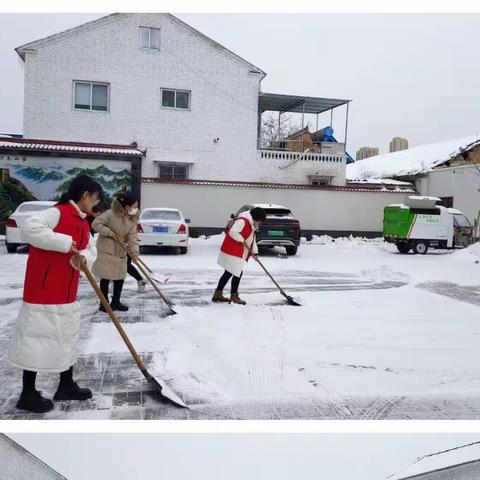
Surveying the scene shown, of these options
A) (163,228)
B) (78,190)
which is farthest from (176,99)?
(78,190)

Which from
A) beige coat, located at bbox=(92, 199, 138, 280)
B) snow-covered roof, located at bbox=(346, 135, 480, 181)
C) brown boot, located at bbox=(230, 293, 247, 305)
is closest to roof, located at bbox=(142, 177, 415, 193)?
snow-covered roof, located at bbox=(346, 135, 480, 181)

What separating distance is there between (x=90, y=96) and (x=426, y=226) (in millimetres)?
6727

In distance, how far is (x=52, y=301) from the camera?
239 cm

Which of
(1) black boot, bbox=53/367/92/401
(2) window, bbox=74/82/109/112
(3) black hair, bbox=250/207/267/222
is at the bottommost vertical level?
(1) black boot, bbox=53/367/92/401

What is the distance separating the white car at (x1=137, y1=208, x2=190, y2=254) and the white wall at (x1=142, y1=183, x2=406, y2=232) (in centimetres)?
12

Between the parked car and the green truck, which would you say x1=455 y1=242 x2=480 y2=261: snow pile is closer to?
the green truck

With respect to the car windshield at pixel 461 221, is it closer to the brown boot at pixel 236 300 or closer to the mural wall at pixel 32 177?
the brown boot at pixel 236 300

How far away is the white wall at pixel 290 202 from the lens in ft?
20.9

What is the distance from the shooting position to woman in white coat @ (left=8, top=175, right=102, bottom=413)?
7.77 ft

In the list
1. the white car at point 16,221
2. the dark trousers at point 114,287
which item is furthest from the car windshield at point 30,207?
the dark trousers at point 114,287

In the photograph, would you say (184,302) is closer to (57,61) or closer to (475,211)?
(57,61)

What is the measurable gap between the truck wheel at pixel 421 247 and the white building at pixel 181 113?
44.1 inches

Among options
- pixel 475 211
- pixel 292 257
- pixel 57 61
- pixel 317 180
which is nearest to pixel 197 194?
pixel 292 257

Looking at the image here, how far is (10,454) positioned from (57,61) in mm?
6570
